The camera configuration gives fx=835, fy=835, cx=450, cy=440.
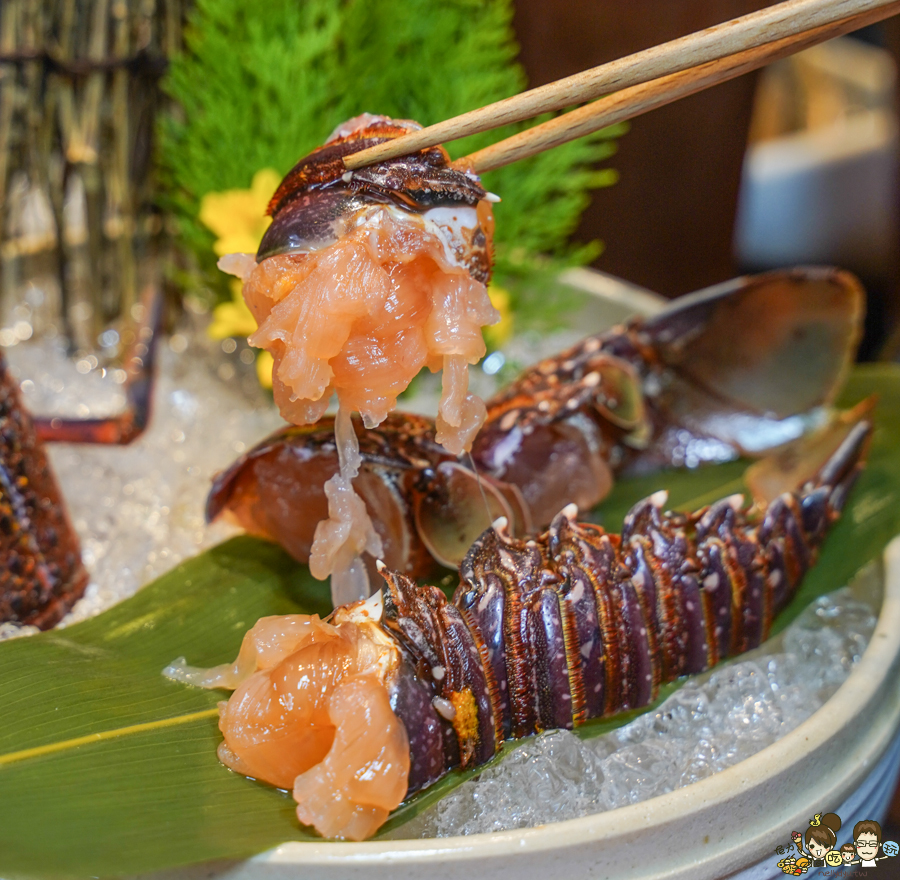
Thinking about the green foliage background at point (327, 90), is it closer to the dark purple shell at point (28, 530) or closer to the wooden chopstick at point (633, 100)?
the dark purple shell at point (28, 530)

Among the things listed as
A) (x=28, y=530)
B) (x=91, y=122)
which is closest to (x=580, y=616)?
(x=28, y=530)

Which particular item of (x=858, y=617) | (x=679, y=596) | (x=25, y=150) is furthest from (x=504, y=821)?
(x=25, y=150)

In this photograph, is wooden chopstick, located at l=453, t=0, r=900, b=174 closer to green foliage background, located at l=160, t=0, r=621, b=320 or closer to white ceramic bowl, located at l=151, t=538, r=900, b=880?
white ceramic bowl, located at l=151, t=538, r=900, b=880

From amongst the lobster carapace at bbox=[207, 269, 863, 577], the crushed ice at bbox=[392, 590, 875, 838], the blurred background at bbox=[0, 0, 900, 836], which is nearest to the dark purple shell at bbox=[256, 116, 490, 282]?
the lobster carapace at bbox=[207, 269, 863, 577]

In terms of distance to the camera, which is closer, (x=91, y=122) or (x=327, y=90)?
(x=91, y=122)

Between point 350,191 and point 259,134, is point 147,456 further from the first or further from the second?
point 350,191

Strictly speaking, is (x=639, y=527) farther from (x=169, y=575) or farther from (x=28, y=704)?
(x=28, y=704)

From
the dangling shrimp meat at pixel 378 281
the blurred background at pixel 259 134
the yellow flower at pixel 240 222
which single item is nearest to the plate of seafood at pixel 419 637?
the dangling shrimp meat at pixel 378 281
